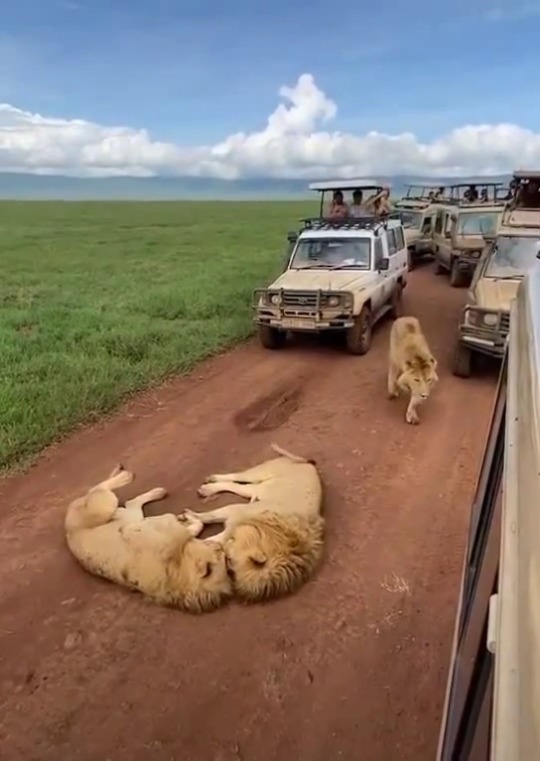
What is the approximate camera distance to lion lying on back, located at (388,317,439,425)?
7.23m

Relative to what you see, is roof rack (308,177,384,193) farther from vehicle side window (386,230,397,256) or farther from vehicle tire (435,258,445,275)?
vehicle tire (435,258,445,275)

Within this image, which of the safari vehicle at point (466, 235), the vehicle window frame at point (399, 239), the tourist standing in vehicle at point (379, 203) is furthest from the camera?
the safari vehicle at point (466, 235)

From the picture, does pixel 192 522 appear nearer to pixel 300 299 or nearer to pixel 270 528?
pixel 270 528

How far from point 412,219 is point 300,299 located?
1331cm

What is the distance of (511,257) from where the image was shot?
10156 millimetres

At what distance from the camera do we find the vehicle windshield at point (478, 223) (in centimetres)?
1645

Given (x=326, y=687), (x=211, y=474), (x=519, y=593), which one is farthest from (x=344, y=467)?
(x=519, y=593)

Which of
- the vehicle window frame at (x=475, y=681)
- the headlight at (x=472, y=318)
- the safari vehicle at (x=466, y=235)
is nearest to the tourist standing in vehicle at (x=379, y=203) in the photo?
the safari vehicle at (x=466, y=235)

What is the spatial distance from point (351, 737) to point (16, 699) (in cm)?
178

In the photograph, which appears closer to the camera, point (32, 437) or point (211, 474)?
point (211, 474)

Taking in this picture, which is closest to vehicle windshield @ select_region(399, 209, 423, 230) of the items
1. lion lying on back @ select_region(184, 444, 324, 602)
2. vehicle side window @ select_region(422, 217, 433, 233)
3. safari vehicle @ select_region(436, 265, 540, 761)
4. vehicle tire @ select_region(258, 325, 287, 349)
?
vehicle side window @ select_region(422, 217, 433, 233)

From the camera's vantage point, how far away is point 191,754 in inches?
126

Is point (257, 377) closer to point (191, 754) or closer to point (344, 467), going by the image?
point (344, 467)

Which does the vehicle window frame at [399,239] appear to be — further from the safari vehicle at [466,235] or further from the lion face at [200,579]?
the lion face at [200,579]
